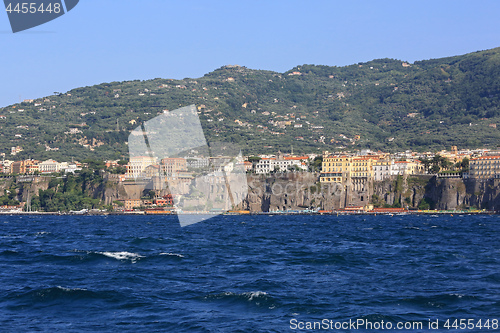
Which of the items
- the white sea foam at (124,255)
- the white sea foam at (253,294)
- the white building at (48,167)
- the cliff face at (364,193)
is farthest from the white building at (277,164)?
the white sea foam at (253,294)

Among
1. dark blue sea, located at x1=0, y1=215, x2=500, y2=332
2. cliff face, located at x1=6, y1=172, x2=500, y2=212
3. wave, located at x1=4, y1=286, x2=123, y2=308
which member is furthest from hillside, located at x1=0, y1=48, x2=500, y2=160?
wave, located at x1=4, y1=286, x2=123, y2=308

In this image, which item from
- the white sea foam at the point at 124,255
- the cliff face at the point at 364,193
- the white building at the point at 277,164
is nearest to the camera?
the white sea foam at the point at 124,255

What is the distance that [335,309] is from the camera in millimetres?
17328

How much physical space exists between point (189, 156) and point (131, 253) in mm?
77778

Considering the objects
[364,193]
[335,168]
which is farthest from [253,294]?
[335,168]

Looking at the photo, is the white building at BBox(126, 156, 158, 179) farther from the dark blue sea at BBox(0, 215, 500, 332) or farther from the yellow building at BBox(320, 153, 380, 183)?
the dark blue sea at BBox(0, 215, 500, 332)

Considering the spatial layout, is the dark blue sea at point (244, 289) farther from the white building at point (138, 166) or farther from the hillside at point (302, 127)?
the hillside at point (302, 127)

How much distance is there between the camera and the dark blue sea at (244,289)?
16.2 metres

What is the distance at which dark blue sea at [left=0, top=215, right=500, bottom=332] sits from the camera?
16.2 metres

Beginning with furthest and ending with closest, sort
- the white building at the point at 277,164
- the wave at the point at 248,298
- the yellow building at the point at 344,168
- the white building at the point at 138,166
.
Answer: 1. the white building at the point at 277,164
2. the white building at the point at 138,166
3. the yellow building at the point at 344,168
4. the wave at the point at 248,298

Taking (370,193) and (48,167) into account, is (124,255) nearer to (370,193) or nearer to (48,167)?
(370,193)

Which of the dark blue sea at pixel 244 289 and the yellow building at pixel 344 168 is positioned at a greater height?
the yellow building at pixel 344 168

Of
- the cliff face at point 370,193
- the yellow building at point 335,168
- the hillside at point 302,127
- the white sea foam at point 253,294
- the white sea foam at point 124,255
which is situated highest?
the hillside at point 302,127

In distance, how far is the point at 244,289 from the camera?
20078 mm
